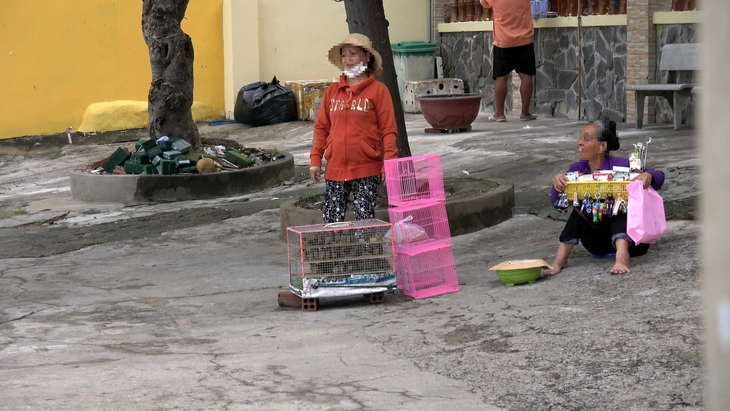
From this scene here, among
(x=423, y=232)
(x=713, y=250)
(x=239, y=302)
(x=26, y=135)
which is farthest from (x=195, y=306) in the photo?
(x=26, y=135)

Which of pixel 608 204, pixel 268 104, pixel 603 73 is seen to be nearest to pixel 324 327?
pixel 608 204

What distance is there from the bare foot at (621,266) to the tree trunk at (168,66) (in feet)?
23.4

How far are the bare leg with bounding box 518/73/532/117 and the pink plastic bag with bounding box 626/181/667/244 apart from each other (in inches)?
326

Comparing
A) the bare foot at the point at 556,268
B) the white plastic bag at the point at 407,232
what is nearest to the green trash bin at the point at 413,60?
the white plastic bag at the point at 407,232

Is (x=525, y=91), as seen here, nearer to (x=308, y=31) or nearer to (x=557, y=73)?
(x=557, y=73)

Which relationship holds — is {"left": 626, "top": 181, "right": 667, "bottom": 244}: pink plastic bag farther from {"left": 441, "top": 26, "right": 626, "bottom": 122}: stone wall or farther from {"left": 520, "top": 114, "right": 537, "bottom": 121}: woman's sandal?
{"left": 520, "top": 114, "right": 537, "bottom": 121}: woman's sandal

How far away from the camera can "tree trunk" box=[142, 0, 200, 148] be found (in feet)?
35.2

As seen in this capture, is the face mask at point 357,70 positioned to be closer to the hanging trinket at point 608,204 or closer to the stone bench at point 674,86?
the hanging trinket at point 608,204

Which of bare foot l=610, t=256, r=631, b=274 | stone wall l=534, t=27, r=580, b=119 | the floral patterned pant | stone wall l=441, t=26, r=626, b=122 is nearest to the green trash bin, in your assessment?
stone wall l=441, t=26, r=626, b=122

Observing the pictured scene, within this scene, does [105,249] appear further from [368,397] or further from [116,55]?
[116,55]

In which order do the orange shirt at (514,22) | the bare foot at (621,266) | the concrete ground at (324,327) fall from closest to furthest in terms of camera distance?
the concrete ground at (324,327)
the bare foot at (621,266)
the orange shirt at (514,22)

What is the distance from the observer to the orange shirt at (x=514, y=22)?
13211 mm

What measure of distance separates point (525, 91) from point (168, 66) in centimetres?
577

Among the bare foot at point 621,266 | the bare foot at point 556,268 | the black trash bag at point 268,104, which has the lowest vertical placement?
the bare foot at point 556,268
